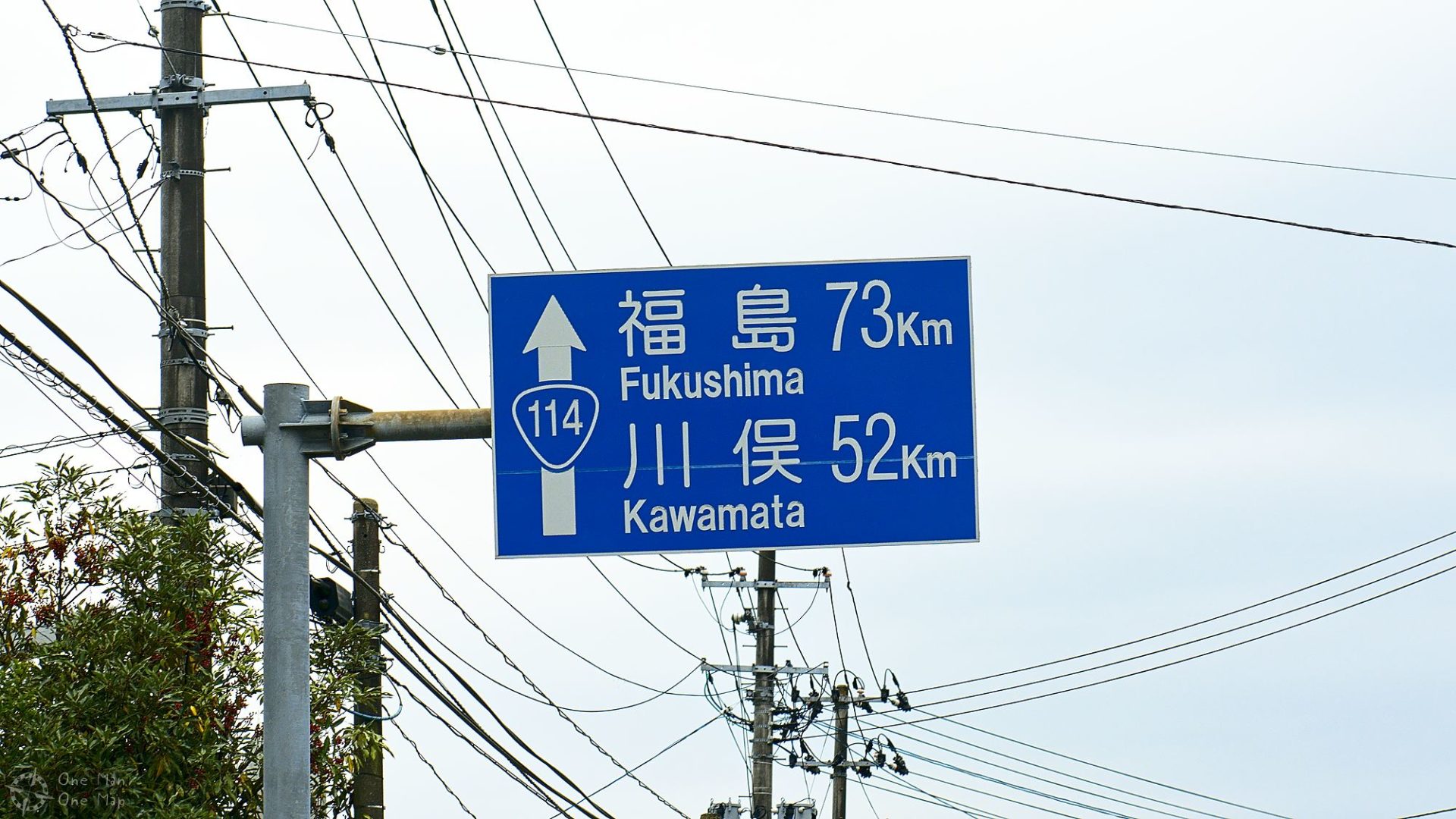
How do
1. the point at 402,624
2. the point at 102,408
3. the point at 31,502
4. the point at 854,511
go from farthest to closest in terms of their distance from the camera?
the point at 402,624, the point at 31,502, the point at 102,408, the point at 854,511

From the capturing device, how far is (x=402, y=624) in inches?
545

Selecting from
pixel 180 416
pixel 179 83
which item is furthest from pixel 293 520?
pixel 179 83

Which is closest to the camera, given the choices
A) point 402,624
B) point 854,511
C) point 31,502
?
point 854,511

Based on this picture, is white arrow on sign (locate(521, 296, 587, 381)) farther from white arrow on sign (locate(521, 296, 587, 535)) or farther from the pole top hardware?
the pole top hardware

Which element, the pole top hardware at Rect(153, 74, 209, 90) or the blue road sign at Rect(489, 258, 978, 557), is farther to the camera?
the pole top hardware at Rect(153, 74, 209, 90)

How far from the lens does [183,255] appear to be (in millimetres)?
12328

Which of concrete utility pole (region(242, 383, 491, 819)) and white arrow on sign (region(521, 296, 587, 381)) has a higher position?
white arrow on sign (region(521, 296, 587, 381))

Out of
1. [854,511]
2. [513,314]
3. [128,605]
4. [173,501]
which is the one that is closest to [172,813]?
[128,605]

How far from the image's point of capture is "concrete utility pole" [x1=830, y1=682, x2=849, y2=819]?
29.5 m

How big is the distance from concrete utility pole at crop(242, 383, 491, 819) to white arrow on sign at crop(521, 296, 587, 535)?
1.20 feet

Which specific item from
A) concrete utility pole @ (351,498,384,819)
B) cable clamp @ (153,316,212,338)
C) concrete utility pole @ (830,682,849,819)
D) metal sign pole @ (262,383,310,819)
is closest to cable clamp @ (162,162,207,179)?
cable clamp @ (153,316,212,338)

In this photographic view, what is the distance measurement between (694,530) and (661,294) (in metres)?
1.12

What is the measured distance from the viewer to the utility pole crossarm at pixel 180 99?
12305 millimetres

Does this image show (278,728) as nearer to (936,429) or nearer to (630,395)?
(630,395)
